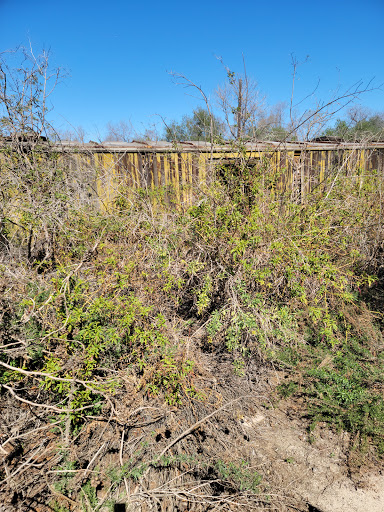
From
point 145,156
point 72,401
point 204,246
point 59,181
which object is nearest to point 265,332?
point 204,246

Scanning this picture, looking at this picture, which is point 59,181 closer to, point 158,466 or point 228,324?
point 228,324

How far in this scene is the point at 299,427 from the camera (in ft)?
10.8

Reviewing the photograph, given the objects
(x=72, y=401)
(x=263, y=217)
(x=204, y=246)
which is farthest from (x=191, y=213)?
(x=72, y=401)

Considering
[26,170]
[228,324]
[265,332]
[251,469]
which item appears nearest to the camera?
[251,469]

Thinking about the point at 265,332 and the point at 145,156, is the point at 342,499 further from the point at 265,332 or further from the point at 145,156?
the point at 145,156

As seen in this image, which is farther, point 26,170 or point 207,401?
point 26,170

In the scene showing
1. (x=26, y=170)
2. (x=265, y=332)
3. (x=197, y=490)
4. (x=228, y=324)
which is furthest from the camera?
(x=26, y=170)

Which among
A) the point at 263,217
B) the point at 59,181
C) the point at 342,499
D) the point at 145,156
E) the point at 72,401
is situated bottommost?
the point at 342,499

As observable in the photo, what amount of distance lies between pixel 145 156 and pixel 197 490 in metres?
6.79

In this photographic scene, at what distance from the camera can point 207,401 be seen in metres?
3.28

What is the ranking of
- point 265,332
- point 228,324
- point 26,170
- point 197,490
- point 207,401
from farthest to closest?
1. point 26,170
2. point 228,324
3. point 265,332
4. point 207,401
5. point 197,490

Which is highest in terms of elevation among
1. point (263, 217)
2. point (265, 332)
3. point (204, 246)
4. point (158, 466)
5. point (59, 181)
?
point (59, 181)

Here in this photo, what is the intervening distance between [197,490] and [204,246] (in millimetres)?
2461

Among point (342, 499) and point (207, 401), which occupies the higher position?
point (207, 401)
